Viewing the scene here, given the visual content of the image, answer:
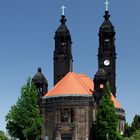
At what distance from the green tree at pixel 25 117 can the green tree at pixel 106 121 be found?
9.45 meters

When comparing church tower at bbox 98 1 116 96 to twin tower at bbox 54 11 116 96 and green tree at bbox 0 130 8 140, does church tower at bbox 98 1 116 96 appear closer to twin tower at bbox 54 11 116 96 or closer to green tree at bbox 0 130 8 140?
twin tower at bbox 54 11 116 96

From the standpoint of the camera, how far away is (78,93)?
260ft

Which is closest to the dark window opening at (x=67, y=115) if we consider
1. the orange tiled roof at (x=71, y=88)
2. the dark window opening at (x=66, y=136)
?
the dark window opening at (x=66, y=136)

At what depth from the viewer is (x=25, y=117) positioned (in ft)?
261

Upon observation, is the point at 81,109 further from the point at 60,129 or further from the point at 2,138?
the point at 2,138

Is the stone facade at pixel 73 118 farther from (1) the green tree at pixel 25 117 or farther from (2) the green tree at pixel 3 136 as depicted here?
(2) the green tree at pixel 3 136

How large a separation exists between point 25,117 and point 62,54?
58.0 feet

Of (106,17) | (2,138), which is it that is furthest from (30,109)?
(106,17)

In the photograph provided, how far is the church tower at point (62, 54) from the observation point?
92.7m

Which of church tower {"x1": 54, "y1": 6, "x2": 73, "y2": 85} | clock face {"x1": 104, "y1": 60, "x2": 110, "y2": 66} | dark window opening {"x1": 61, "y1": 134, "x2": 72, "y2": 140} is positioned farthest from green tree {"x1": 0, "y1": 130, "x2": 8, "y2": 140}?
clock face {"x1": 104, "y1": 60, "x2": 110, "y2": 66}

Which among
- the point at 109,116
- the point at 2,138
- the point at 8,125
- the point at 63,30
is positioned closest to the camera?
the point at 109,116

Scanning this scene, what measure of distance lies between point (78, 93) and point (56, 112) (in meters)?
4.37

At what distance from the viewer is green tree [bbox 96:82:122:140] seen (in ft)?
249

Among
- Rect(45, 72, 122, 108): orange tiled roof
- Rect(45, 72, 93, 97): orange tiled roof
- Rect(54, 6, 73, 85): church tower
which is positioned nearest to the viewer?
Rect(45, 72, 122, 108): orange tiled roof
